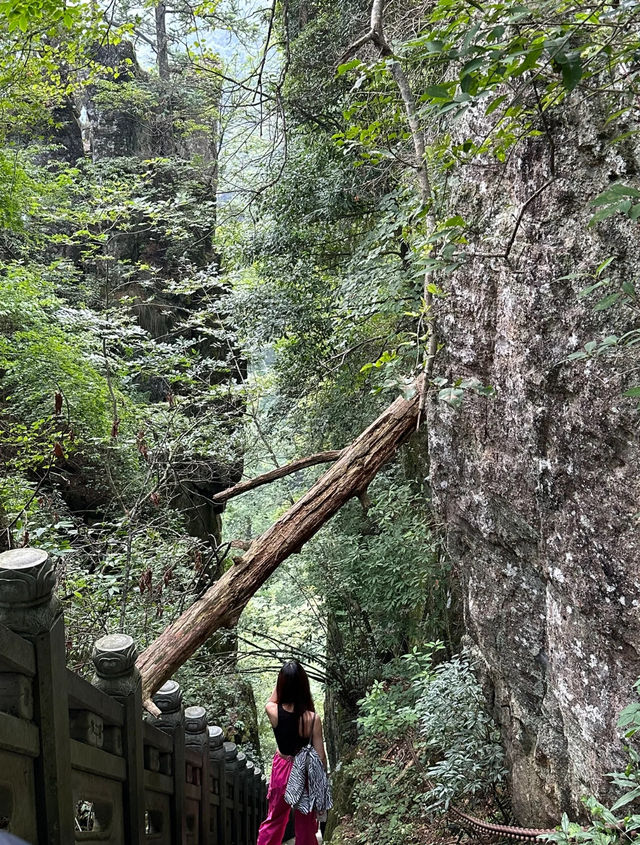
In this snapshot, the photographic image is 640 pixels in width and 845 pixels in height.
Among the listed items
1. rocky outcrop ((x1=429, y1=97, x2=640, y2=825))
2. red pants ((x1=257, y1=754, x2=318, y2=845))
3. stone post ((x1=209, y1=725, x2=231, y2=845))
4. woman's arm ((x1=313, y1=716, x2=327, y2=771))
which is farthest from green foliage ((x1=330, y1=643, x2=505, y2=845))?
stone post ((x1=209, y1=725, x2=231, y2=845))

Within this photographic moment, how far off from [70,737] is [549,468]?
248cm

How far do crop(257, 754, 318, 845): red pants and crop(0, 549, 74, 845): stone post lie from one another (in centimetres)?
262

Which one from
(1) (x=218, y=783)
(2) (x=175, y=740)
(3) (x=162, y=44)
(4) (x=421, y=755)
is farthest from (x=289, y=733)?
(3) (x=162, y=44)

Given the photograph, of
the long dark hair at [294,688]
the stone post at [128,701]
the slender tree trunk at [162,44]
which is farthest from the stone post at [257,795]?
the slender tree trunk at [162,44]

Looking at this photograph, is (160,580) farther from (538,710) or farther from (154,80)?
(154,80)

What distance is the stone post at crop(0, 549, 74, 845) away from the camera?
1.82 metres

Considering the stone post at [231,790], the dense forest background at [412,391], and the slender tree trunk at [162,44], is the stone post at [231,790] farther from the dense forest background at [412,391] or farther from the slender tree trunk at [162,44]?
the slender tree trunk at [162,44]

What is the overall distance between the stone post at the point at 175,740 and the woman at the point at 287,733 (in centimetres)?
91

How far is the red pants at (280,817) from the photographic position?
14.3 feet

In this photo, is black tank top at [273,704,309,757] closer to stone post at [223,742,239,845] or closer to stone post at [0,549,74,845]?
stone post at [223,742,239,845]

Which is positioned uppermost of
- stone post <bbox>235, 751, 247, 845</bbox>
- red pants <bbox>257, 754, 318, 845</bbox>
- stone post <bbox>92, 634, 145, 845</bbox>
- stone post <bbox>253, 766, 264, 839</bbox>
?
stone post <bbox>92, 634, 145, 845</bbox>

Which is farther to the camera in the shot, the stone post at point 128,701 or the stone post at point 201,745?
the stone post at point 201,745

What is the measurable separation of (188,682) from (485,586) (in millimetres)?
3598

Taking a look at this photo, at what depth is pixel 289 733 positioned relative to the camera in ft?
14.1
